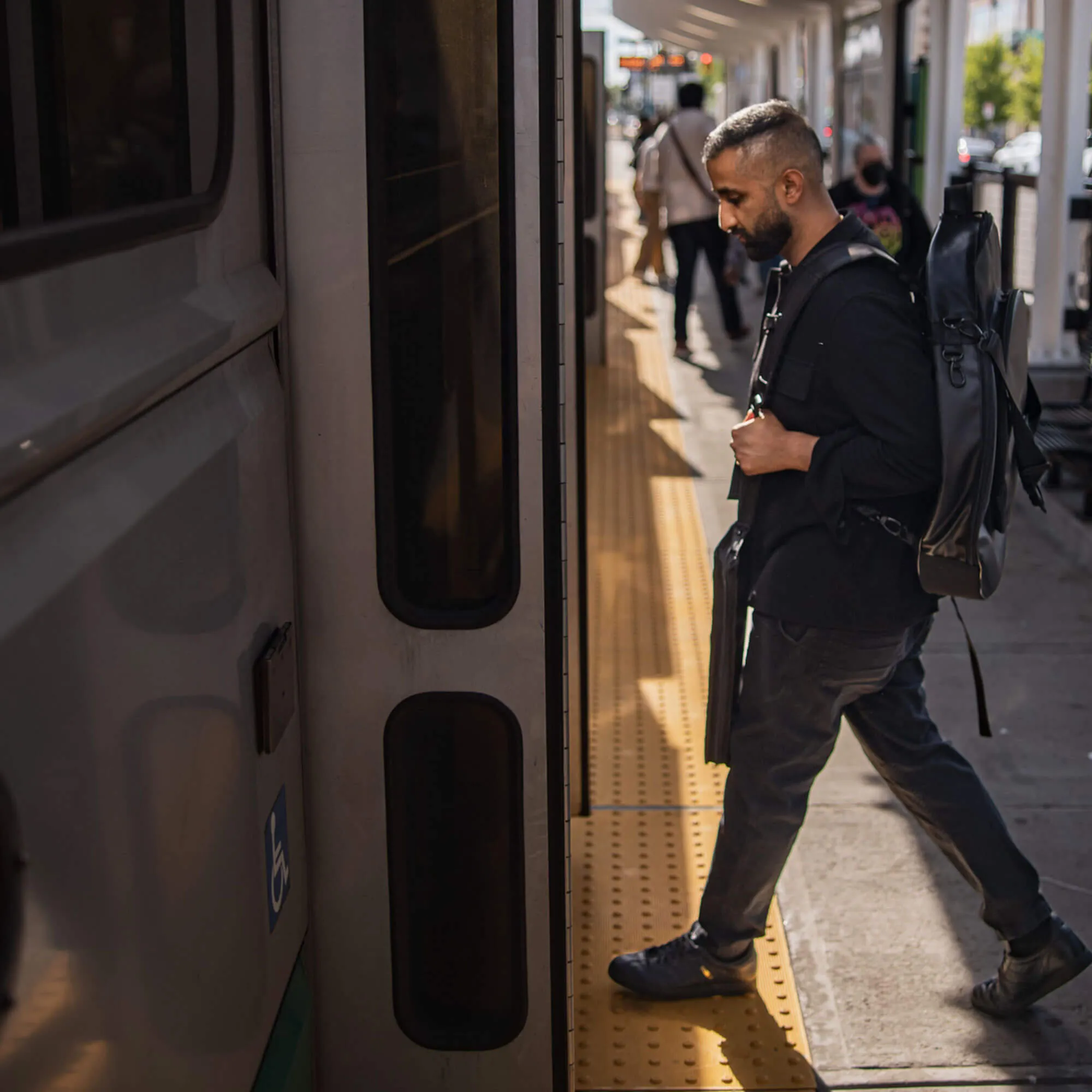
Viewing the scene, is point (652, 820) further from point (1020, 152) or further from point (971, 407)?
point (1020, 152)

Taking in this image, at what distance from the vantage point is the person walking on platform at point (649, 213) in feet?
43.4

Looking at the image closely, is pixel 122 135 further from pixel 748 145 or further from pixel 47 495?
pixel 748 145

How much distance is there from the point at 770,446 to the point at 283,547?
1.04 metres

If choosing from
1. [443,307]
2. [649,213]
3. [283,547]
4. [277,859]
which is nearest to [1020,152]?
[649,213]

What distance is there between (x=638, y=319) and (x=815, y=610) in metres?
11.0

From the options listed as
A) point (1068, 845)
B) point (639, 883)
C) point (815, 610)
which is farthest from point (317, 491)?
point (1068, 845)

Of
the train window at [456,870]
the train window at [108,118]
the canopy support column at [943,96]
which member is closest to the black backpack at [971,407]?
the train window at [456,870]

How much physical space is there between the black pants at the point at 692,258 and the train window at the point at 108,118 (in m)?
9.47

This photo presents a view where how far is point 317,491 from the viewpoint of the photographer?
1.95 m

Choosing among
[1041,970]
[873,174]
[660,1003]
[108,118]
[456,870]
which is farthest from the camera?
[873,174]

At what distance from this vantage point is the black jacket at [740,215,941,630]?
2523mm

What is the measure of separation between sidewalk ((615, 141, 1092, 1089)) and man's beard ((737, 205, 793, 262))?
5.04 ft

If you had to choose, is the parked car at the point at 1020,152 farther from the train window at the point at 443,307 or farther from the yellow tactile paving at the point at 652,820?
the train window at the point at 443,307

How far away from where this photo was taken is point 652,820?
3904mm
